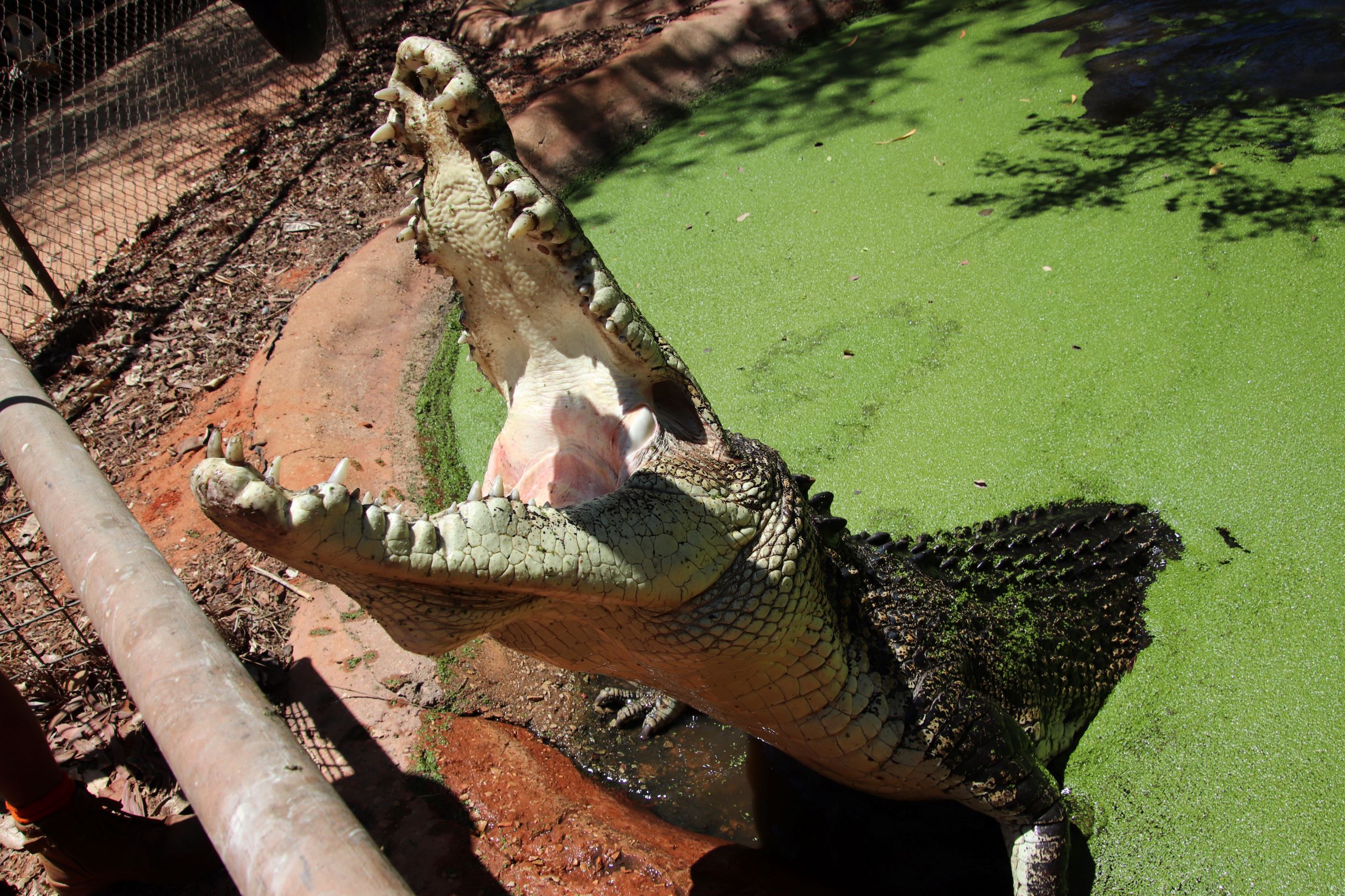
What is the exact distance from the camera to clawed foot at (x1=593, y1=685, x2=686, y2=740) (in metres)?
2.63

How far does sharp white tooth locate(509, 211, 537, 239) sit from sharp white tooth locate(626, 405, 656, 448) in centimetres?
46

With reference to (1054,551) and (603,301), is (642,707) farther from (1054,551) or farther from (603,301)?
(603,301)

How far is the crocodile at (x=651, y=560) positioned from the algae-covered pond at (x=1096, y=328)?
37cm

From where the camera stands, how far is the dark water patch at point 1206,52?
4.52 metres

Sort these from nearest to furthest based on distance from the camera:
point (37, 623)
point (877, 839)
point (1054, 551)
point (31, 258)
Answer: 1. point (877, 839)
2. point (1054, 551)
3. point (37, 623)
4. point (31, 258)

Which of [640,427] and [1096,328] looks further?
[1096,328]

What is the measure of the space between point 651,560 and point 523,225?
60 centimetres

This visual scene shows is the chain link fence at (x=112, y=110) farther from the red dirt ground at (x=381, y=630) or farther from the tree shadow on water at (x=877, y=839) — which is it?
the tree shadow on water at (x=877, y=839)

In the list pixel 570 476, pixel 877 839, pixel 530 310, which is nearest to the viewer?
pixel 530 310

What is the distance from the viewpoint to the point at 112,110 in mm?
7391

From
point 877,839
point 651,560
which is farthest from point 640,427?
point 877,839

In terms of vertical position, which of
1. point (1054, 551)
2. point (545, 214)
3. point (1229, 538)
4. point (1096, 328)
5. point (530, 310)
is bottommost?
point (1229, 538)

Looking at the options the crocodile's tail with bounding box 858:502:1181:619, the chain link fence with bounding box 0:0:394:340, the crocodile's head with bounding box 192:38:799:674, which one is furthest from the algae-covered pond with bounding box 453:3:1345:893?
the chain link fence with bounding box 0:0:394:340

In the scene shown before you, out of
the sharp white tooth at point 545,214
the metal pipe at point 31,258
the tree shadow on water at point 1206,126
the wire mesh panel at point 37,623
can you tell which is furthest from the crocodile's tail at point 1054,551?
the metal pipe at point 31,258
